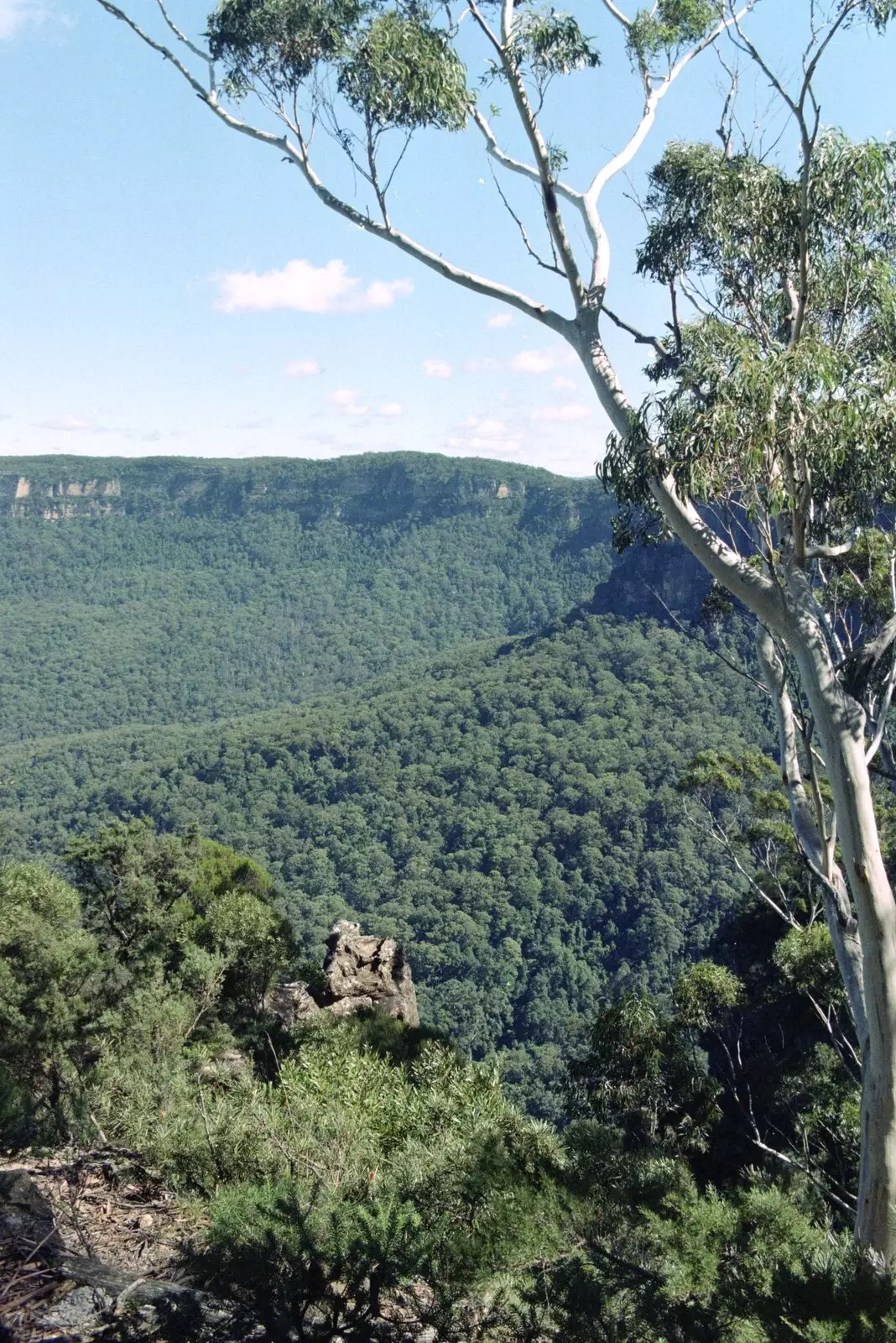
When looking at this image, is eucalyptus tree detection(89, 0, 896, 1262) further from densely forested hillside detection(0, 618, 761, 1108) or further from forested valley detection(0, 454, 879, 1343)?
densely forested hillside detection(0, 618, 761, 1108)

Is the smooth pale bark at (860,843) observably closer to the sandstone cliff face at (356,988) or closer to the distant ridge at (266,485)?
the sandstone cliff face at (356,988)

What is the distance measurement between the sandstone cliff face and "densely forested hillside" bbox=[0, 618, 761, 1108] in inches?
564

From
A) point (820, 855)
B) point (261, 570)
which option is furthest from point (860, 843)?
point (261, 570)

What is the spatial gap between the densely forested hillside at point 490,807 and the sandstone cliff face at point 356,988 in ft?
47.0

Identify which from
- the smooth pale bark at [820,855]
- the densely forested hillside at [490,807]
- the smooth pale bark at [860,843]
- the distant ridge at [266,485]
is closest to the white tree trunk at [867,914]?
the smooth pale bark at [860,843]

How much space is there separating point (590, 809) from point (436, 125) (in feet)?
140

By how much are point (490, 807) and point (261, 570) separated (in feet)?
244

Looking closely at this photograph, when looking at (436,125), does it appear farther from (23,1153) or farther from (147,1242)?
(23,1153)

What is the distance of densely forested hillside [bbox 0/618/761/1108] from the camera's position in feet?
123

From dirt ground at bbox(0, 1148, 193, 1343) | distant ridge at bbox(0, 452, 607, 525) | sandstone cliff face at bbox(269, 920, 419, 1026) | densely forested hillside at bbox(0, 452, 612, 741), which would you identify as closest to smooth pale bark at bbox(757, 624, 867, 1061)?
dirt ground at bbox(0, 1148, 193, 1343)

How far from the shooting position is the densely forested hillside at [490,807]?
37.4 meters

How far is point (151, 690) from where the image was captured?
9350cm

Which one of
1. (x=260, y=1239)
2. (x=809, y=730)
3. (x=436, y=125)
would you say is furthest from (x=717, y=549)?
(x=260, y=1239)

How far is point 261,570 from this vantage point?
119 meters
